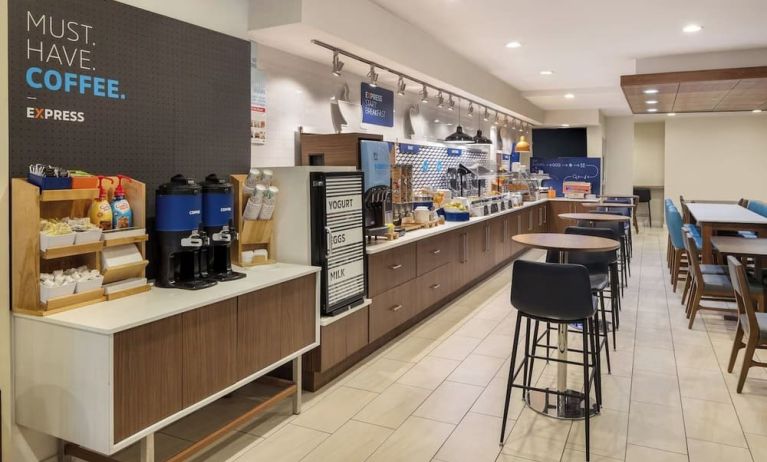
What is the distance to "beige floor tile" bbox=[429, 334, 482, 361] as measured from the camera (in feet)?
15.1

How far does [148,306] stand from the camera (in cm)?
260

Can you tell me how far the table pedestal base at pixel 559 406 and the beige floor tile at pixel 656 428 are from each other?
0.84ft

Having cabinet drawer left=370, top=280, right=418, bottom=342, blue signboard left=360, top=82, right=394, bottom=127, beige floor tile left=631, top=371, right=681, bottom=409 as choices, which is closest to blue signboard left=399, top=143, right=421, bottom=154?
blue signboard left=360, top=82, right=394, bottom=127

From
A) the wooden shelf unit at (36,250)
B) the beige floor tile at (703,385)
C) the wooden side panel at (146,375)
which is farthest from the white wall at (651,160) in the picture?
the wooden shelf unit at (36,250)

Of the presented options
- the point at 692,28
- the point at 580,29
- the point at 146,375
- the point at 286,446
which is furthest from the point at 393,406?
the point at 692,28

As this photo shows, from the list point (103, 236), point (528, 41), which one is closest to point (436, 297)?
point (528, 41)

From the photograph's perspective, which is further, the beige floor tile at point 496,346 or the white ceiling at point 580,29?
the white ceiling at point 580,29

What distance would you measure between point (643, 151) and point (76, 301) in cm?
1624

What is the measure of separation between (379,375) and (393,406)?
0.56 meters

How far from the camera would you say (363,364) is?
173 inches

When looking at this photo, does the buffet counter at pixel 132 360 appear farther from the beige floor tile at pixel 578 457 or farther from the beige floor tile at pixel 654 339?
the beige floor tile at pixel 654 339

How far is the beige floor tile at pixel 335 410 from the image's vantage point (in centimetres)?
338

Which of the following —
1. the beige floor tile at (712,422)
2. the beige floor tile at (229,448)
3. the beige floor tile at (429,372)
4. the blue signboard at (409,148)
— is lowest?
the beige floor tile at (229,448)

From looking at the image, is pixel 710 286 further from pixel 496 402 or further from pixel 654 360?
pixel 496 402
